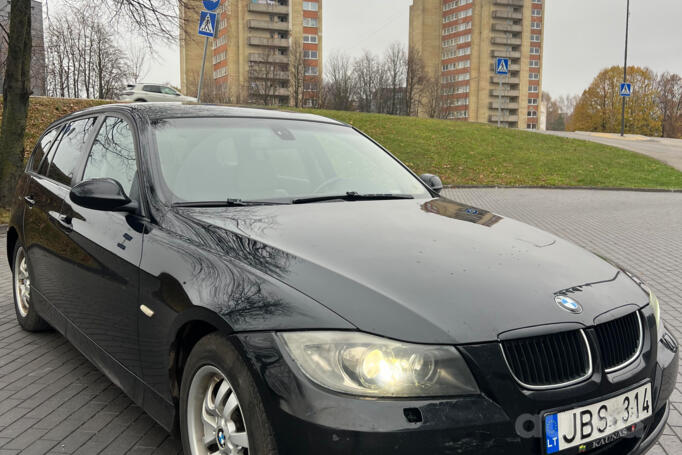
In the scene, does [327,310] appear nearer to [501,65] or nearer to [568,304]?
[568,304]

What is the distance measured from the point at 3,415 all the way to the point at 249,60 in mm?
95528

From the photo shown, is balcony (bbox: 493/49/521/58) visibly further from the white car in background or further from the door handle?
the door handle

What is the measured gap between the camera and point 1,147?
1162 cm

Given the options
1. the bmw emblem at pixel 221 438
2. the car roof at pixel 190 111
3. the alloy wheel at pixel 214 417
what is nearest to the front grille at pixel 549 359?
the alloy wheel at pixel 214 417

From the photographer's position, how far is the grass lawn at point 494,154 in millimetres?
20188

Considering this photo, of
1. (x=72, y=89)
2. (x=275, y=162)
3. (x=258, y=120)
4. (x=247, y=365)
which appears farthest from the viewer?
(x=72, y=89)

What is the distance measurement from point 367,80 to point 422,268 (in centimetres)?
7599

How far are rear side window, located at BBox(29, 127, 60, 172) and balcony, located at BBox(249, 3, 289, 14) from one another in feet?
338

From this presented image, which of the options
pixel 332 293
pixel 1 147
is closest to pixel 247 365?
pixel 332 293

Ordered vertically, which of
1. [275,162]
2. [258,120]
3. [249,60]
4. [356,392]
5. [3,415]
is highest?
[249,60]

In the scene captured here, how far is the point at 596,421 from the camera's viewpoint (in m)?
2.02

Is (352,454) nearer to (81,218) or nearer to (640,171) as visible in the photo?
(81,218)

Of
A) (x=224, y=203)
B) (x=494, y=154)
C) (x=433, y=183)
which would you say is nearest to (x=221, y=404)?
(x=224, y=203)

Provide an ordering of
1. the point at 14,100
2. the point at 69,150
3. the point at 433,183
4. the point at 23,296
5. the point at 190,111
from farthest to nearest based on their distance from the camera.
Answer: the point at 14,100, the point at 23,296, the point at 433,183, the point at 69,150, the point at 190,111
